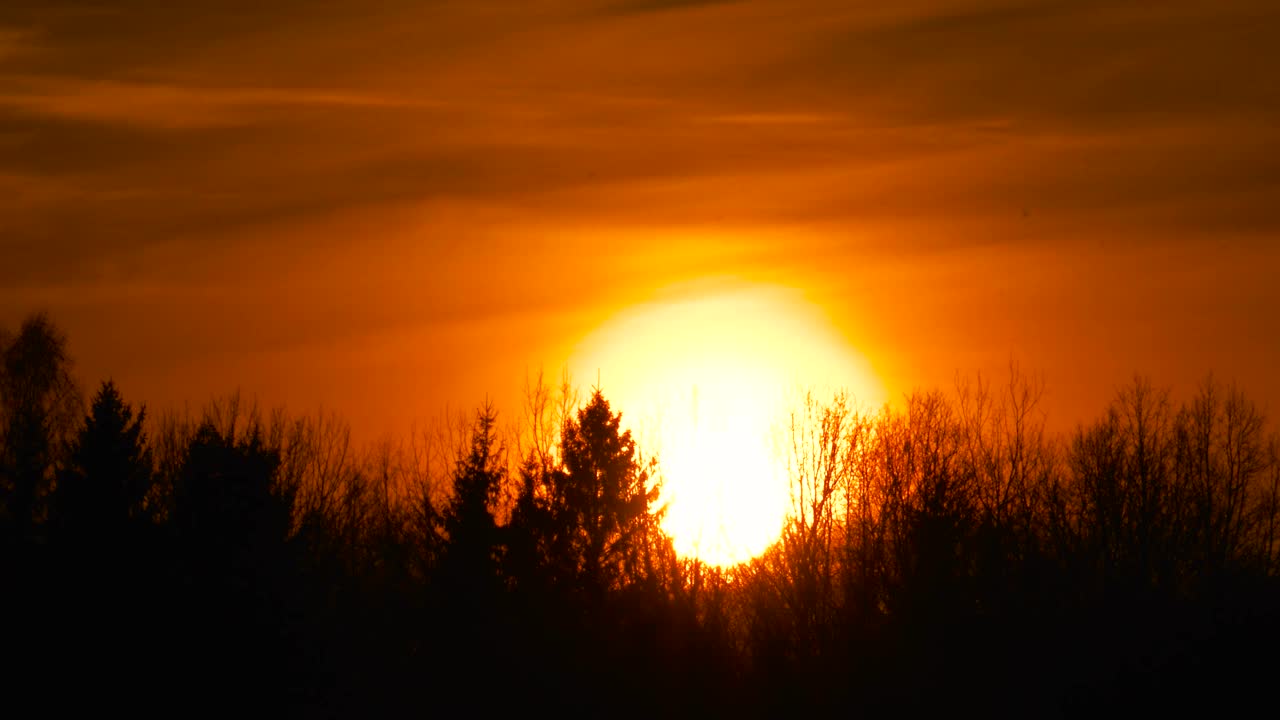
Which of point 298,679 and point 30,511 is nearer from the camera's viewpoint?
point 298,679

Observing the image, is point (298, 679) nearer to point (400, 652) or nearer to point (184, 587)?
point (184, 587)

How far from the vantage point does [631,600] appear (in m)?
46.7

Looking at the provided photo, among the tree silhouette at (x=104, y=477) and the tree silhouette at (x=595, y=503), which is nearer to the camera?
the tree silhouette at (x=104, y=477)

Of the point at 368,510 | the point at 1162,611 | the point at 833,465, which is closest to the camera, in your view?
the point at 1162,611

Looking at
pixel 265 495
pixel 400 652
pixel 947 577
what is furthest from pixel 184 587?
pixel 947 577

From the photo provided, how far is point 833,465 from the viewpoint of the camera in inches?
2256

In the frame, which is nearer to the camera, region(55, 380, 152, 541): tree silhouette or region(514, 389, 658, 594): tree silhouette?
region(55, 380, 152, 541): tree silhouette

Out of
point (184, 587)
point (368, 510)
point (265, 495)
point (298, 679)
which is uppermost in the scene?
point (368, 510)

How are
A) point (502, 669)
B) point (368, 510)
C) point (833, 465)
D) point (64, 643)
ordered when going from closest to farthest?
point (64, 643), point (502, 669), point (833, 465), point (368, 510)

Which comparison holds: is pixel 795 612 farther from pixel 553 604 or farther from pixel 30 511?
pixel 30 511

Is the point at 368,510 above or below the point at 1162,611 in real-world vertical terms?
above

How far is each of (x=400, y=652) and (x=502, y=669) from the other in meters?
3.78

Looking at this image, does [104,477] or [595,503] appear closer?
[104,477]

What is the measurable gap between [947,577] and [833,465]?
26.2 ft
